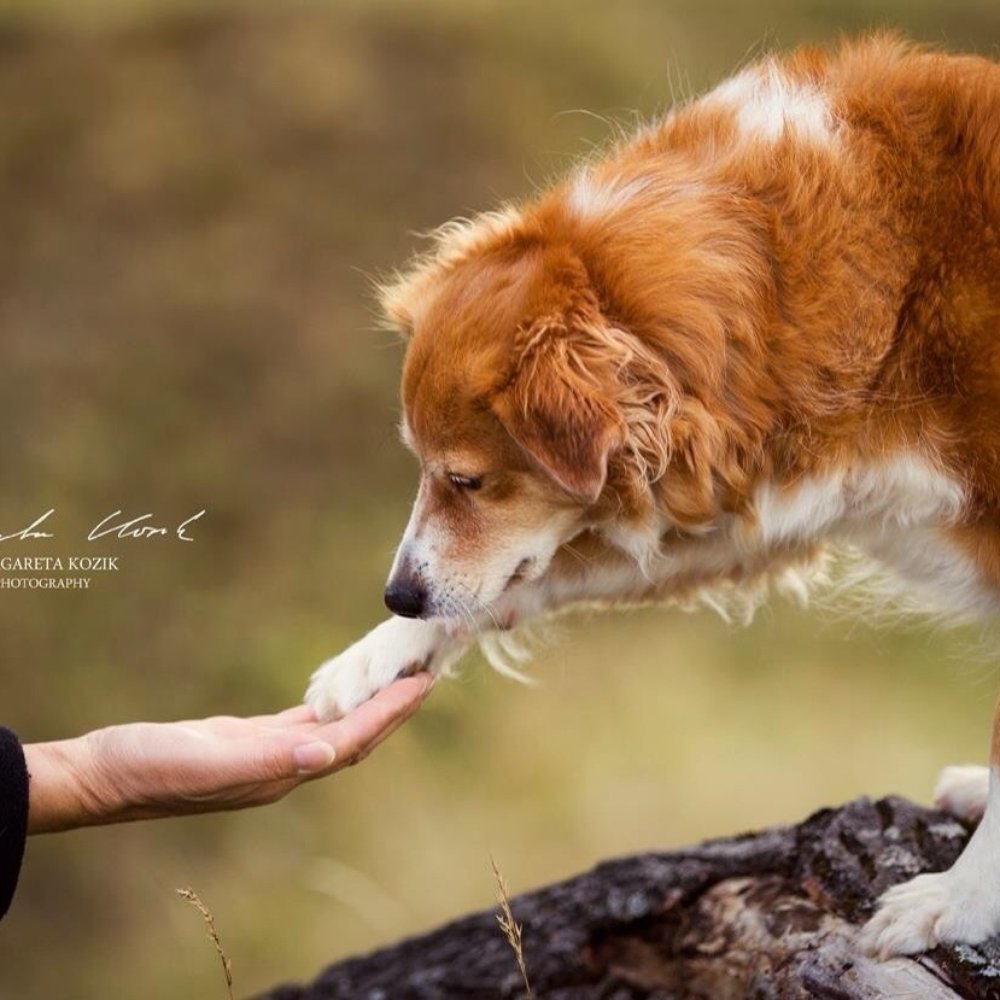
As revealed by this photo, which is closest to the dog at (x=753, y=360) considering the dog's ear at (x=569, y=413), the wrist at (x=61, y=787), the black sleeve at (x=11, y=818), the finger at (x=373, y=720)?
the dog's ear at (x=569, y=413)

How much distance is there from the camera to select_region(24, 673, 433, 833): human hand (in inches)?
117

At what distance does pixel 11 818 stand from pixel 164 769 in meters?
0.31

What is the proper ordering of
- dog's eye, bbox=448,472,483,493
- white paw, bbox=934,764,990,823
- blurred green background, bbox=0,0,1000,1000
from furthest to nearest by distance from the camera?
blurred green background, bbox=0,0,1000,1000
white paw, bbox=934,764,990,823
dog's eye, bbox=448,472,483,493

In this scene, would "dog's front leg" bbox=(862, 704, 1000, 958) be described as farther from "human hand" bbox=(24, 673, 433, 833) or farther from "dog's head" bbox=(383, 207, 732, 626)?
"human hand" bbox=(24, 673, 433, 833)

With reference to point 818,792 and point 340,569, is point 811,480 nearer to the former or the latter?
point 818,792

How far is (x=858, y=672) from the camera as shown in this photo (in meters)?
7.99

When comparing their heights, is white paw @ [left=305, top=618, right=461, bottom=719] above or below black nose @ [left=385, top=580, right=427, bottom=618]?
below

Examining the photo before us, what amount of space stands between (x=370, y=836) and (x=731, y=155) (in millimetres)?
4249

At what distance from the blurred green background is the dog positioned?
217cm

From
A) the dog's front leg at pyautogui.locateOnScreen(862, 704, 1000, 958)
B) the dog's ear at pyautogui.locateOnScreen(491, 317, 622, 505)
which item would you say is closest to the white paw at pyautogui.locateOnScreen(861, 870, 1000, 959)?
the dog's front leg at pyautogui.locateOnScreen(862, 704, 1000, 958)

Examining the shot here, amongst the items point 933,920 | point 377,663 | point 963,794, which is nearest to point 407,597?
point 377,663

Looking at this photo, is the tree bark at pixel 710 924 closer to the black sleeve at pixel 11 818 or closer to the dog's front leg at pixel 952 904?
the dog's front leg at pixel 952 904

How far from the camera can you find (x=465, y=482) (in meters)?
3.34

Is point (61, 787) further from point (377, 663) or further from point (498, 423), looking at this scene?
point (498, 423)
